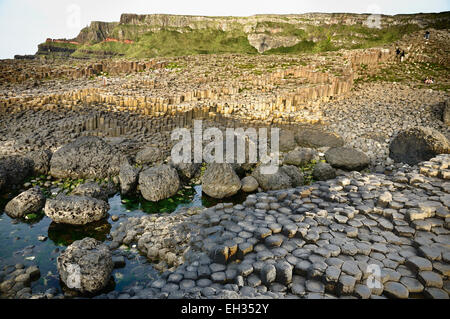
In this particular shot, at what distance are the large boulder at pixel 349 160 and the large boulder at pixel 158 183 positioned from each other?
5.90m

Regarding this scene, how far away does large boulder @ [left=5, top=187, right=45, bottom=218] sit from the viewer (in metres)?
8.52

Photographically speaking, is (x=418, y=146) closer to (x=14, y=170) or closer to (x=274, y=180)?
(x=274, y=180)

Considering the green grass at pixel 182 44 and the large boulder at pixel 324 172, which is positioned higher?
the green grass at pixel 182 44

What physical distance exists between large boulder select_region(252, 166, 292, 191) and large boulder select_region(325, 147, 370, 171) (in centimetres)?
220

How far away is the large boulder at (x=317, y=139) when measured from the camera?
13.3 m

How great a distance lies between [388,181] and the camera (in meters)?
8.52

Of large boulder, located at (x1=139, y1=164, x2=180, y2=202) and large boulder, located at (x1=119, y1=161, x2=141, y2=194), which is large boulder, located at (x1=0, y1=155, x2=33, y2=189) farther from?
large boulder, located at (x1=139, y1=164, x2=180, y2=202)

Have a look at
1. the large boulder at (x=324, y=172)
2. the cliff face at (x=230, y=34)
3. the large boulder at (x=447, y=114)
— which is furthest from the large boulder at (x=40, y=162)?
the cliff face at (x=230, y=34)

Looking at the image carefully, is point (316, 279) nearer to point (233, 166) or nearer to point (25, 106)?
point (233, 166)

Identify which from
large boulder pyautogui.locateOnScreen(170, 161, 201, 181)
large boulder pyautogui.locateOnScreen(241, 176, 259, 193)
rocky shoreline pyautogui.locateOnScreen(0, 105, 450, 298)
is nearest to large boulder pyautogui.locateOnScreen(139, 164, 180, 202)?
rocky shoreline pyautogui.locateOnScreen(0, 105, 450, 298)

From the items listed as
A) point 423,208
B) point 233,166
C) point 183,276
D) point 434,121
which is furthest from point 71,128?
point 434,121

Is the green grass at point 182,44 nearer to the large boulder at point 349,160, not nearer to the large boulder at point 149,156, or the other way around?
the large boulder at point 149,156

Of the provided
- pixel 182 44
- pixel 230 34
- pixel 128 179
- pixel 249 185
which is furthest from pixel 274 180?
pixel 230 34

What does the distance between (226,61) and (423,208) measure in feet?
82.4
